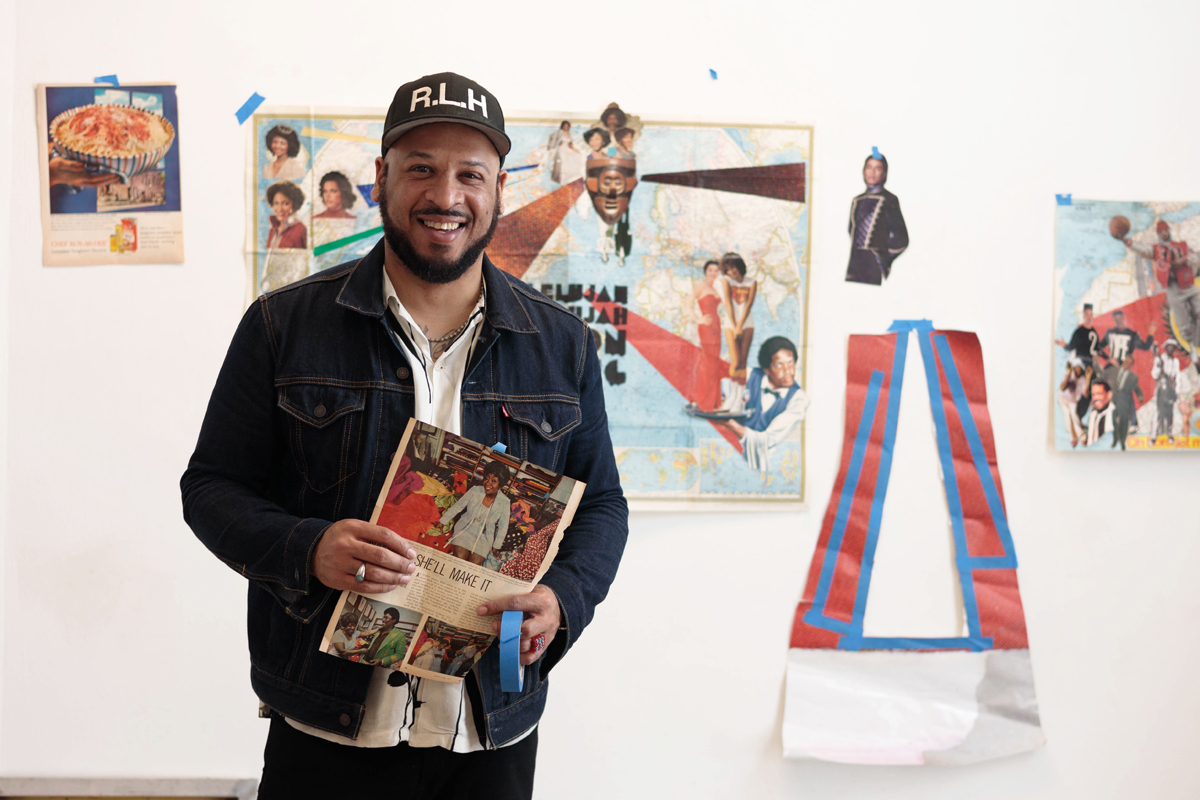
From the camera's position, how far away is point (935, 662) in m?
1.77

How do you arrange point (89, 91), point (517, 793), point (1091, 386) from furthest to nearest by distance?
1. point (1091, 386)
2. point (89, 91)
3. point (517, 793)

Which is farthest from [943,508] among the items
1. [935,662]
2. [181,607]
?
[181,607]

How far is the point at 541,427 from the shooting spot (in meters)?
1.09

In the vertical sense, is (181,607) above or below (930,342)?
below

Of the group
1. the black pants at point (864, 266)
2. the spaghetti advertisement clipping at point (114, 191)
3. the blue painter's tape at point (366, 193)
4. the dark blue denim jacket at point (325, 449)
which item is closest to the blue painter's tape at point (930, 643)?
the black pants at point (864, 266)

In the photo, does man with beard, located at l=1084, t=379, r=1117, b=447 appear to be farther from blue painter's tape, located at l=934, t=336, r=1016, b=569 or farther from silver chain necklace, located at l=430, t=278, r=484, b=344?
silver chain necklace, located at l=430, t=278, r=484, b=344

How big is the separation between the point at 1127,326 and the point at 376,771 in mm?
1752

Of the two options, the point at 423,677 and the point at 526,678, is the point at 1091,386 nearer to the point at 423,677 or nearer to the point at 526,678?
the point at 526,678

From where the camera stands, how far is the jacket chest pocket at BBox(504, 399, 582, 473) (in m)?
1.07

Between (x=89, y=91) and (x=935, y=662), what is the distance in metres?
2.15

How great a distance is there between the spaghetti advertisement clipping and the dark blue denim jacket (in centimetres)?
81

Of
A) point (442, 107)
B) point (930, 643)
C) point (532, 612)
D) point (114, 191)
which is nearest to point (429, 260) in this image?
point (442, 107)

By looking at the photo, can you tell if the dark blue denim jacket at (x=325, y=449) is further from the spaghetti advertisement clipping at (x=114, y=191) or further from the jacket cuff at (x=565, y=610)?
the spaghetti advertisement clipping at (x=114, y=191)

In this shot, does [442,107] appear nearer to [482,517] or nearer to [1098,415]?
[482,517]
